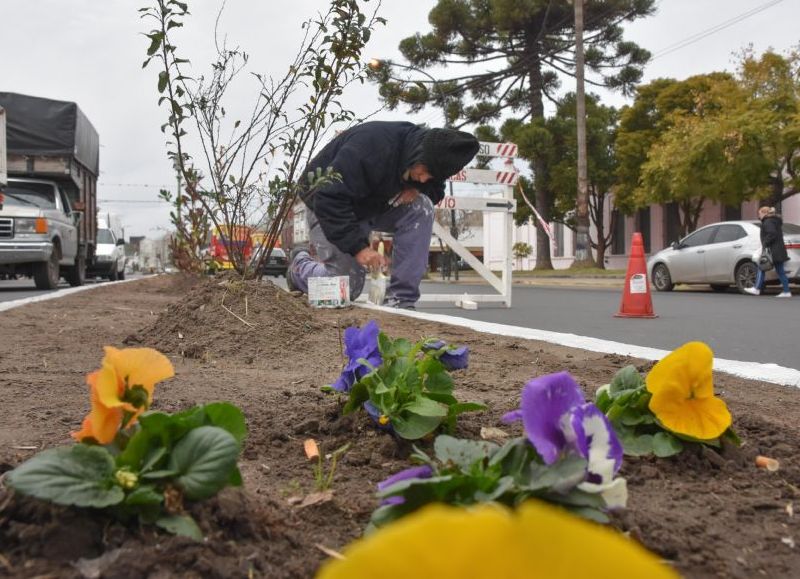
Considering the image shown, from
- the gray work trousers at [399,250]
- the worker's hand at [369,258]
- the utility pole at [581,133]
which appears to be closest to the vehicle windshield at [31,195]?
the gray work trousers at [399,250]

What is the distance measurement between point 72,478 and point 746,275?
587 inches

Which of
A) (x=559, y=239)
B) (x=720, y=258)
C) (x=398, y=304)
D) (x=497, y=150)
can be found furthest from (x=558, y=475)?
(x=559, y=239)

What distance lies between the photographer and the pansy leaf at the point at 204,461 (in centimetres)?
→ 103

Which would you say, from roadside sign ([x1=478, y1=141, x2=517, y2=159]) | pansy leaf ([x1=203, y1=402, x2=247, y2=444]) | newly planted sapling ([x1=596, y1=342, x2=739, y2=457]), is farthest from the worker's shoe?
pansy leaf ([x1=203, y1=402, x2=247, y2=444])

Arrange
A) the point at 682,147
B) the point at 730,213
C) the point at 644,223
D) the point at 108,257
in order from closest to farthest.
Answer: the point at 108,257 → the point at 682,147 → the point at 730,213 → the point at 644,223

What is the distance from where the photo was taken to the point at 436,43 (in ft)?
106

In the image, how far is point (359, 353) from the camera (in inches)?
71.6

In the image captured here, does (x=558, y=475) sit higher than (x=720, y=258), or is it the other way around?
(x=720, y=258)

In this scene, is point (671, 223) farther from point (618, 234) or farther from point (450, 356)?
point (450, 356)

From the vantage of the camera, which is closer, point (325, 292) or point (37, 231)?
point (325, 292)

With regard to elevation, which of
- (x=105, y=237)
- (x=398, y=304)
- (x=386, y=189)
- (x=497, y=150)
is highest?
(x=497, y=150)

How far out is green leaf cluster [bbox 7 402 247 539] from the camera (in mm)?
988

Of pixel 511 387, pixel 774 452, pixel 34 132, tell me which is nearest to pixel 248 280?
pixel 511 387

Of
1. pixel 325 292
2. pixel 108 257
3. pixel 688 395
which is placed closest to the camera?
pixel 688 395
